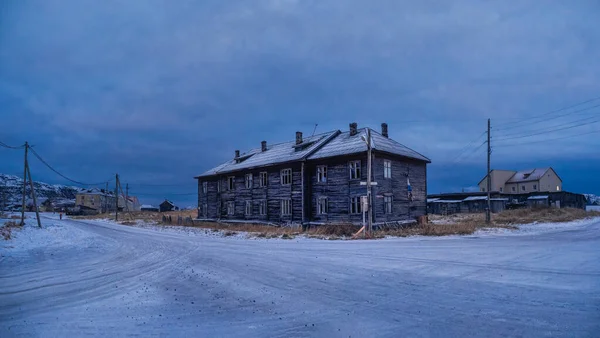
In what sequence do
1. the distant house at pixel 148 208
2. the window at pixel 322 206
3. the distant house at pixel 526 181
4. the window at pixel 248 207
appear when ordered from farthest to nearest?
the distant house at pixel 148 208, the distant house at pixel 526 181, the window at pixel 248 207, the window at pixel 322 206

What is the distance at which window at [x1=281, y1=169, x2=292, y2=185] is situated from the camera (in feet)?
121

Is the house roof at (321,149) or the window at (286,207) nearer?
the house roof at (321,149)

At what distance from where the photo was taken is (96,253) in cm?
1678

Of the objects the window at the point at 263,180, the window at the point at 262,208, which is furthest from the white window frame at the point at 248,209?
the window at the point at 263,180

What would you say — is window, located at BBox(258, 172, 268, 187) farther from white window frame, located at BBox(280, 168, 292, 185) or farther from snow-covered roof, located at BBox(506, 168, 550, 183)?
snow-covered roof, located at BBox(506, 168, 550, 183)

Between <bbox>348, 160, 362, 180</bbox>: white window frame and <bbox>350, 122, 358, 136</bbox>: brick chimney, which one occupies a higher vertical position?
<bbox>350, 122, 358, 136</bbox>: brick chimney

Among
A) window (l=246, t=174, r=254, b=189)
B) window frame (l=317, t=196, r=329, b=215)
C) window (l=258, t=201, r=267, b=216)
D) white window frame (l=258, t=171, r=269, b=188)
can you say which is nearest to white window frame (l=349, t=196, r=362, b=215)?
window frame (l=317, t=196, r=329, b=215)

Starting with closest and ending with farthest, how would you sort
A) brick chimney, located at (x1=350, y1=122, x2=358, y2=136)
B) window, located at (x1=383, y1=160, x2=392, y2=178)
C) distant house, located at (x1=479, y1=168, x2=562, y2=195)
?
window, located at (x1=383, y1=160, x2=392, y2=178), brick chimney, located at (x1=350, y1=122, x2=358, y2=136), distant house, located at (x1=479, y1=168, x2=562, y2=195)

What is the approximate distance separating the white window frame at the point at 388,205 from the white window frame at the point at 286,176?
9.28 m

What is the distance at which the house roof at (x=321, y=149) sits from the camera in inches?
1286

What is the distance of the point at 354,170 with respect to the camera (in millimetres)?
31797

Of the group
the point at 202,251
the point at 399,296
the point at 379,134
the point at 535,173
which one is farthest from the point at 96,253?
the point at 535,173

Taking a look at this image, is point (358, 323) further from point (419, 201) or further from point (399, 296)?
point (419, 201)

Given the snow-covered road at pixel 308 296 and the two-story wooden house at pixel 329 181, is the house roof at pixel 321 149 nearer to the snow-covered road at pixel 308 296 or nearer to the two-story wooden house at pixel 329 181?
the two-story wooden house at pixel 329 181
